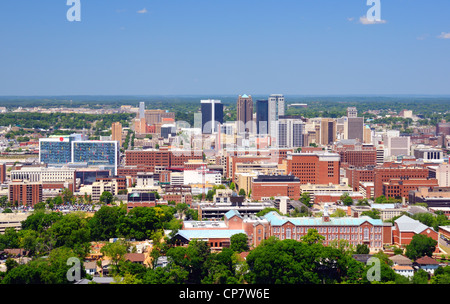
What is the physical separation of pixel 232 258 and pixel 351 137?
1336 inches

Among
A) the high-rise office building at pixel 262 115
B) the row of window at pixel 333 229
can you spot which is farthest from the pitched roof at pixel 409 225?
the high-rise office building at pixel 262 115

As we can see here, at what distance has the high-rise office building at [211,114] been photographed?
5116 centimetres

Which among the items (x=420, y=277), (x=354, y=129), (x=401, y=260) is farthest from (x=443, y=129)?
(x=420, y=277)

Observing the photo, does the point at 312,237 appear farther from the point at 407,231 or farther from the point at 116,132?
the point at 116,132

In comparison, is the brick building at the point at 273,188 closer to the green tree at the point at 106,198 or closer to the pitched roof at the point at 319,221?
the green tree at the point at 106,198

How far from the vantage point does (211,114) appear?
2045 inches

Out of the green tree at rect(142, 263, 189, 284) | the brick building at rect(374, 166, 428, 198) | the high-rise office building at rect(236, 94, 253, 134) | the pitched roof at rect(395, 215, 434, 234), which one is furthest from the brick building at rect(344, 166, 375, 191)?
the high-rise office building at rect(236, 94, 253, 134)

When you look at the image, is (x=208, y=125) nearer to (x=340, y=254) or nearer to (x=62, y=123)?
(x=62, y=123)

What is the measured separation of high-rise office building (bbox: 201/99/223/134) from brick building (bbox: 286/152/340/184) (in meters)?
22.3

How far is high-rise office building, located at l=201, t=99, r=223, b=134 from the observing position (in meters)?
51.2

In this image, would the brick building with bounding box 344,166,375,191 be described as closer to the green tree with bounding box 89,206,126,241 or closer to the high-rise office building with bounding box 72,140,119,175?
the high-rise office building with bounding box 72,140,119,175

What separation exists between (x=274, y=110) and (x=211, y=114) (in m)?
5.15
